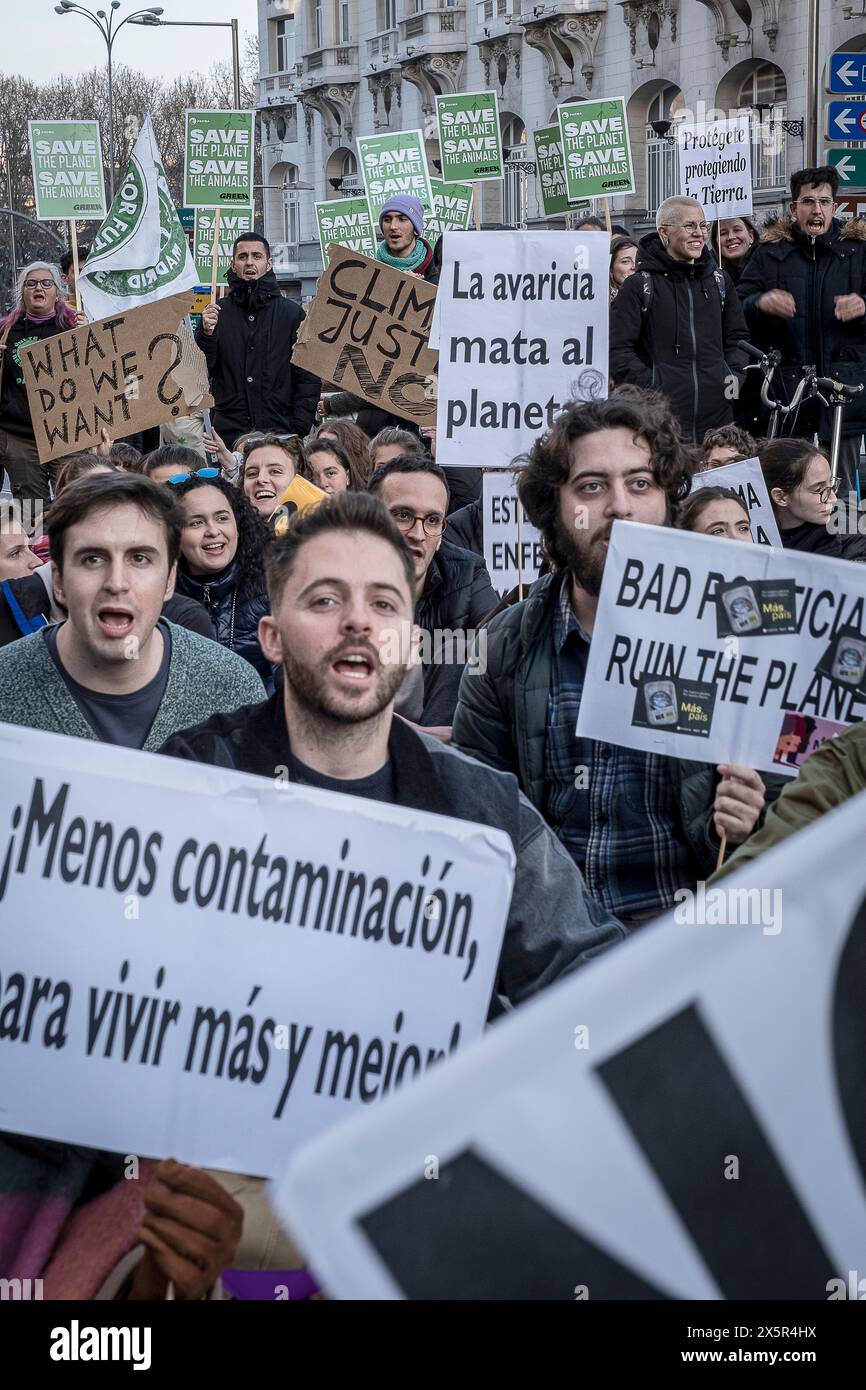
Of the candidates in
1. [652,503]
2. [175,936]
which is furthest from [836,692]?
[175,936]

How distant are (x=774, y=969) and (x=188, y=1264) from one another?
113 centimetres

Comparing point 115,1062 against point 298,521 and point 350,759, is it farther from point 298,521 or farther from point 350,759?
point 298,521

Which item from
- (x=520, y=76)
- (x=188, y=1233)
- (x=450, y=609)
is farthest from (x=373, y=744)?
(x=520, y=76)

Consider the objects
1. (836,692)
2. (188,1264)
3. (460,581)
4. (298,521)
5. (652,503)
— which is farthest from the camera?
(460,581)

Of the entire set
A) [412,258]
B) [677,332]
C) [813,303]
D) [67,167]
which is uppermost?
[67,167]

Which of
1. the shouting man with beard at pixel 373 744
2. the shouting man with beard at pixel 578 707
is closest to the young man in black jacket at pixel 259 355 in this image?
the shouting man with beard at pixel 578 707

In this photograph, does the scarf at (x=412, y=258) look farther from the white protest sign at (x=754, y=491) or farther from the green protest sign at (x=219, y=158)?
the white protest sign at (x=754, y=491)

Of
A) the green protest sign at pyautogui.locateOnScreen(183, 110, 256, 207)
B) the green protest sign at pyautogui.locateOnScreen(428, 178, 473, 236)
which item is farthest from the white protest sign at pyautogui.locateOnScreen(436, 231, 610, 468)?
the green protest sign at pyautogui.locateOnScreen(428, 178, 473, 236)

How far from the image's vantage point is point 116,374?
24.4 feet

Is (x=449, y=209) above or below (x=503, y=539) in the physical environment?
above

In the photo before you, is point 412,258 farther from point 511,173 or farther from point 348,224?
point 511,173

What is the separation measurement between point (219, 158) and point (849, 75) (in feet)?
15.9

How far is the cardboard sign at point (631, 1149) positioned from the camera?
1300mm
